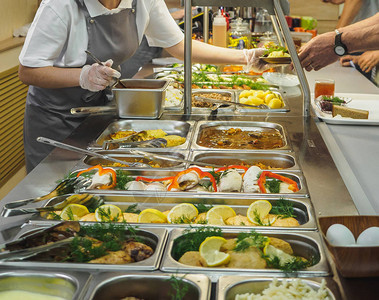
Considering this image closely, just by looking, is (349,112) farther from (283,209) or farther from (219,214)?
(219,214)

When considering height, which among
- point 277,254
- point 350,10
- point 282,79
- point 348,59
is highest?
point 277,254

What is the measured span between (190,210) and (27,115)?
1.60 metres

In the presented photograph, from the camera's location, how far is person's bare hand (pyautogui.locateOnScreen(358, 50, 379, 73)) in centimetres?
375

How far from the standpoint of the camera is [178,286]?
3.33 feet

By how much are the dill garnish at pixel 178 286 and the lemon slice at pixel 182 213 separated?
318mm

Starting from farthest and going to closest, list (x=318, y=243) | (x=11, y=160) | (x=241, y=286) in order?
1. (x=11, y=160)
2. (x=318, y=243)
3. (x=241, y=286)

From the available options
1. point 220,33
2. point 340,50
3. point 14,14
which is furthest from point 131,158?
point 14,14

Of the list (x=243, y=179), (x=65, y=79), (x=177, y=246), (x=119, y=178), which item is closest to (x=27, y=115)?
(x=65, y=79)

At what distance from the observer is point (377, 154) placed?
1956 mm

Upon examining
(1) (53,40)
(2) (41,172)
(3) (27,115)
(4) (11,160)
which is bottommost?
(4) (11,160)

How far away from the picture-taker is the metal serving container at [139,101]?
227 cm

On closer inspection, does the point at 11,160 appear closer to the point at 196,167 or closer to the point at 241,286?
the point at 196,167

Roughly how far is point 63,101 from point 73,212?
131 centimetres

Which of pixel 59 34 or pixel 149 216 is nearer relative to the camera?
pixel 149 216
